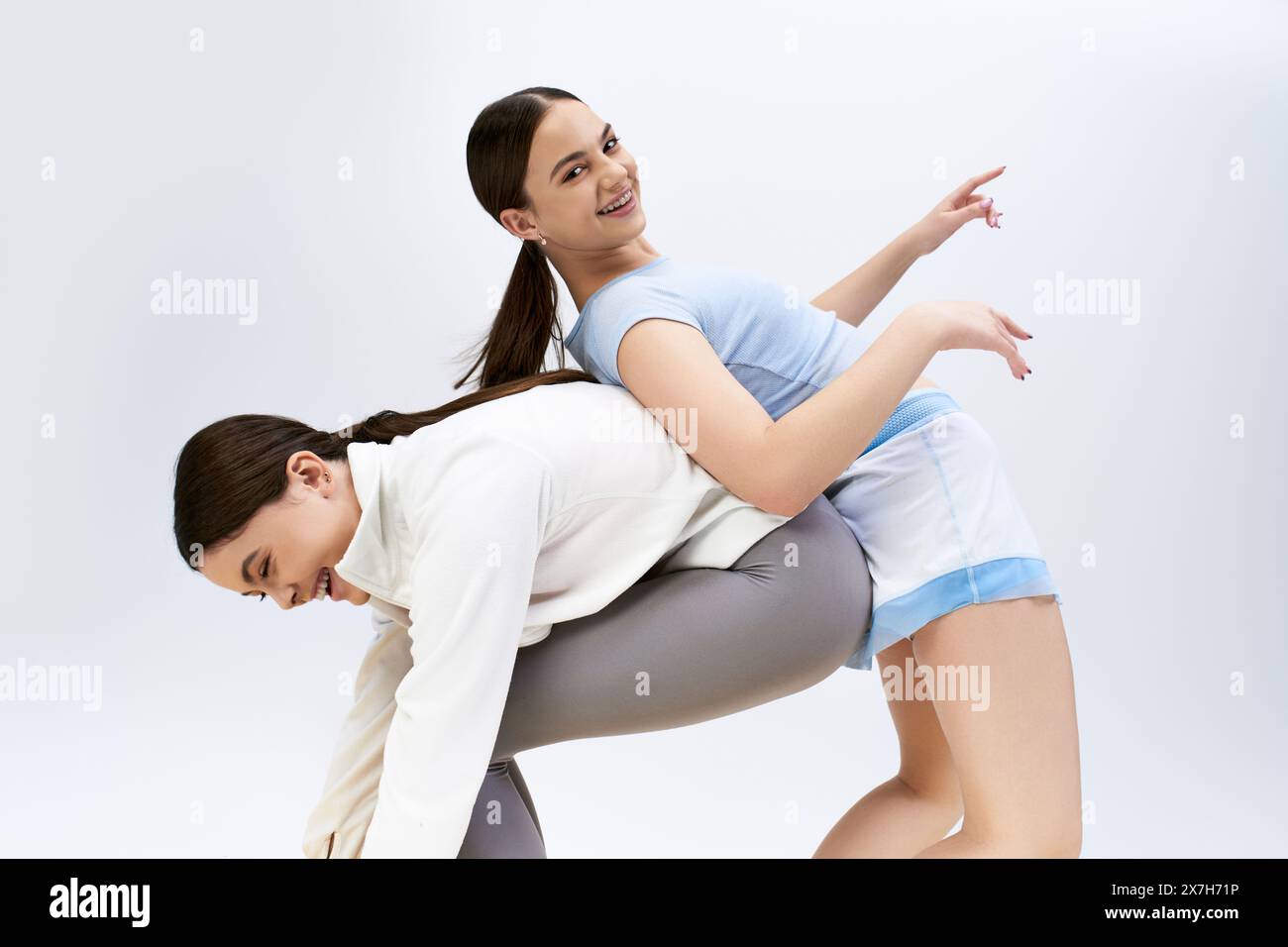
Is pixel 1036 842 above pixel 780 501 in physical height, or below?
below

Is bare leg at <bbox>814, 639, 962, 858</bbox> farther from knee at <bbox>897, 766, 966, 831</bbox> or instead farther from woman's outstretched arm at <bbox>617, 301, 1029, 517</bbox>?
woman's outstretched arm at <bbox>617, 301, 1029, 517</bbox>

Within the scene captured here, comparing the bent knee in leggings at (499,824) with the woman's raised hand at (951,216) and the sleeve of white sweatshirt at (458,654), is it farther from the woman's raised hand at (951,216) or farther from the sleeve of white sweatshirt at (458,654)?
the woman's raised hand at (951,216)

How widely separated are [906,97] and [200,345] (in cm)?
190

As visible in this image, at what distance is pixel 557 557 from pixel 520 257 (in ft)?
2.00

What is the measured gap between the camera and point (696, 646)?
162cm

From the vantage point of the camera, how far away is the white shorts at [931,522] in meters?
1.66

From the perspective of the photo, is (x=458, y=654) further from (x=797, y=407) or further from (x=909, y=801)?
(x=909, y=801)

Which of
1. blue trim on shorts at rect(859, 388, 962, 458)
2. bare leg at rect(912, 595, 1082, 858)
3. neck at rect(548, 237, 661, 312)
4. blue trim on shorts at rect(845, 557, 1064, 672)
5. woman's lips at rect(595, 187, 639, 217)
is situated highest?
woman's lips at rect(595, 187, 639, 217)

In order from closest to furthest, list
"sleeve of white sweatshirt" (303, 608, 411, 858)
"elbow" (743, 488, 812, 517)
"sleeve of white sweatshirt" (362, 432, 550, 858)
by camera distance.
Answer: "sleeve of white sweatshirt" (362, 432, 550, 858), "elbow" (743, 488, 812, 517), "sleeve of white sweatshirt" (303, 608, 411, 858)

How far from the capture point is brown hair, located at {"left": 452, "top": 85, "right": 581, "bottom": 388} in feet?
6.19

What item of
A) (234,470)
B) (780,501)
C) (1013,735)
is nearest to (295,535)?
(234,470)

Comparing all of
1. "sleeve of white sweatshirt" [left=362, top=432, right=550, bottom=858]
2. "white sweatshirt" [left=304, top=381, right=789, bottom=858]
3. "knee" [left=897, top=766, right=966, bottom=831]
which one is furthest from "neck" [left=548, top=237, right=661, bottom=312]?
"knee" [left=897, top=766, right=966, bottom=831]

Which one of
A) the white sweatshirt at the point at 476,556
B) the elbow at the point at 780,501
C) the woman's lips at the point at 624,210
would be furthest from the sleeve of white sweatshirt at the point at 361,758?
the woman's lips at the point at 624,210
